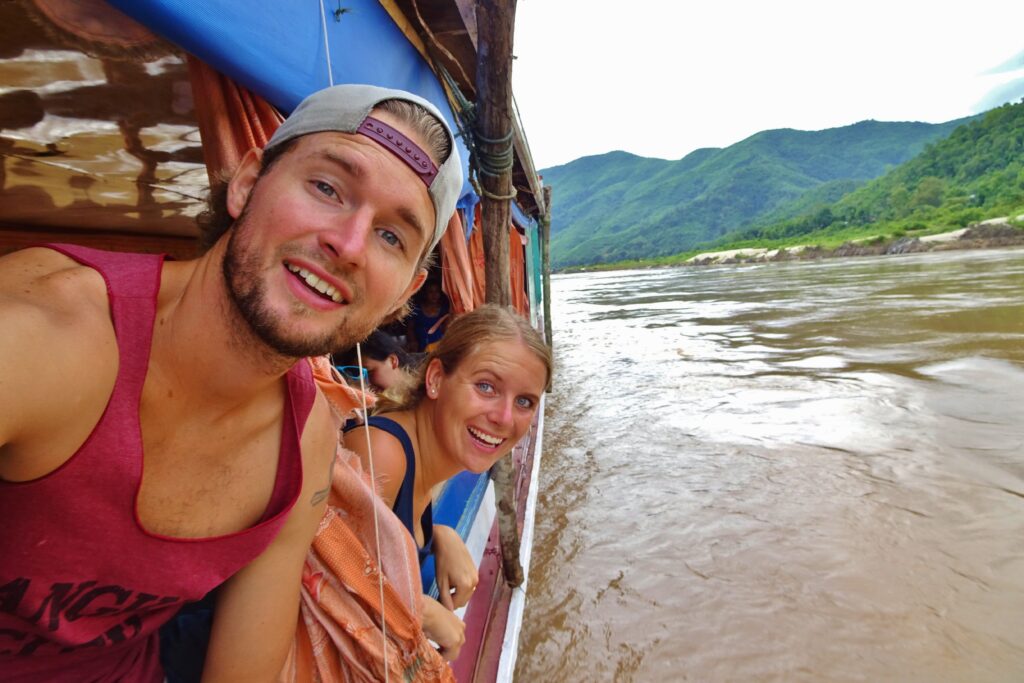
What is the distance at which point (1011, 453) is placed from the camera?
458cm

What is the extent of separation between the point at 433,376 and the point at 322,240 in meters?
Result: 1.18

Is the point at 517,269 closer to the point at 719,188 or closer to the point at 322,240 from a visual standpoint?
the point at 322,240

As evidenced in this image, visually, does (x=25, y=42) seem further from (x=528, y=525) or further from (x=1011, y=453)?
(x=1011, y=453)

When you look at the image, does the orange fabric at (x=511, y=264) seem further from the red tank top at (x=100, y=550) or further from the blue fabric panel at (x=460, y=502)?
the red tank top at (x=100, y=550)

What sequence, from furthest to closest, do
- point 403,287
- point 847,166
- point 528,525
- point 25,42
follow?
point 847,166
point 528,525
point 25,42
point 403,287

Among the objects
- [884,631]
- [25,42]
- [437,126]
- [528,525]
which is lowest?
[884,631]

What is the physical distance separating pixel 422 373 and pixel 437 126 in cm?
122

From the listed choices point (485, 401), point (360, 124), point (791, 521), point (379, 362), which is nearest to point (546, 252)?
point (379, 362)

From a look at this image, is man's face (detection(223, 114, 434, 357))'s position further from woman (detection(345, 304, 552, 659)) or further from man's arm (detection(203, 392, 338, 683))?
woman (detection(345, 304, 552, 659))

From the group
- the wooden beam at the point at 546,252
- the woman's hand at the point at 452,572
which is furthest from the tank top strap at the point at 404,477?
the wooden beam at the point at 546,252

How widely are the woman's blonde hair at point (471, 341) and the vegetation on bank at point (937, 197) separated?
49740 mm

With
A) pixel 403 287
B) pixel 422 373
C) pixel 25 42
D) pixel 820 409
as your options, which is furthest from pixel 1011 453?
pixel 25 42

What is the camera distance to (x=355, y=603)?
1.33 m

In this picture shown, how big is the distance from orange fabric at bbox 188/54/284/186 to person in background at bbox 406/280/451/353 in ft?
13.1
